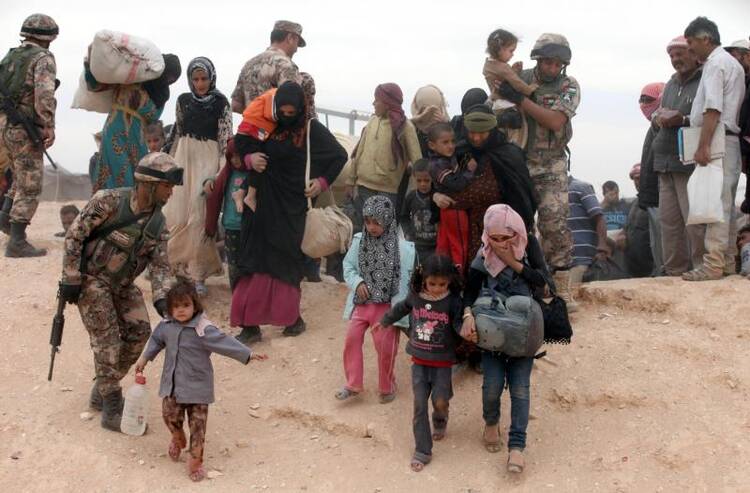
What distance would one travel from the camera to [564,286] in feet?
20.6

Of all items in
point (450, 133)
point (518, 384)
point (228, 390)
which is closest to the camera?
point (518, 384)

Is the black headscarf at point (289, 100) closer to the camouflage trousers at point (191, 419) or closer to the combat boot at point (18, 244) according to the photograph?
the camouflage trousers at point (191, 419)

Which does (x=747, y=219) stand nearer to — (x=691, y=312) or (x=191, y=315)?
(x=691, y=312)

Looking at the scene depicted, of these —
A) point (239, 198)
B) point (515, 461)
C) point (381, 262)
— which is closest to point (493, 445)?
point (515, 461)

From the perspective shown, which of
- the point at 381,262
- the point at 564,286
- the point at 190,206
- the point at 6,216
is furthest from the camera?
the point at 6,216

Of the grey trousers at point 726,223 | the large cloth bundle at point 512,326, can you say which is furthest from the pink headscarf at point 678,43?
the large cloth bundle at point 512,326

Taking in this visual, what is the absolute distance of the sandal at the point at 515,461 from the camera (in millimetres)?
4551

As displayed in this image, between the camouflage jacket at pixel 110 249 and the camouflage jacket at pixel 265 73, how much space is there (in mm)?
1962

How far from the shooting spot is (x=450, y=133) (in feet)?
17.8

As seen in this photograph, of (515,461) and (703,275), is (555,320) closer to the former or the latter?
(515,461)

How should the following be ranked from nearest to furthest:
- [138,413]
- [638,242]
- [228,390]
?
[138,413] → [228,390] → [638,242]

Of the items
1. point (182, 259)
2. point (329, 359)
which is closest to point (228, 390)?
point (329, 359)

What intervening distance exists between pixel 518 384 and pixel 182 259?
3281mm

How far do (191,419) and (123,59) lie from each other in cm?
337
